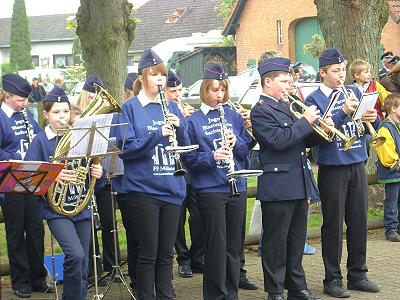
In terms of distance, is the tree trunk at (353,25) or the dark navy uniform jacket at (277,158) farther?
the tree trunk at (353,25)

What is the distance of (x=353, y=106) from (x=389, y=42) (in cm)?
2580

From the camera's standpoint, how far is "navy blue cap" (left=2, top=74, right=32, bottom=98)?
27.0 ft

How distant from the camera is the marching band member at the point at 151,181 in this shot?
22.6 feet

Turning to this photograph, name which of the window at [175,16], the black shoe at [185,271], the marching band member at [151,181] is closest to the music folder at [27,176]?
the marching band member at [151,181]

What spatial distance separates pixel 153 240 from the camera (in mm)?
6910

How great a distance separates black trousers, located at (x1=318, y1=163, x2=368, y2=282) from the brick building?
28.5 meters

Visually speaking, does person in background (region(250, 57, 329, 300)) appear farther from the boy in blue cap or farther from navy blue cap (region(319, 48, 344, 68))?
navy blue cap (region(319, 48, 344, 68))

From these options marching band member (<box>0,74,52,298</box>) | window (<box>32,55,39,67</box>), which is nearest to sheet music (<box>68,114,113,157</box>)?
marching band member (<box>0,74,52,298</box>)

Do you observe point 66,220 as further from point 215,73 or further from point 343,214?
point 343,214

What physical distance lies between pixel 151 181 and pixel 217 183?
2.25 ft

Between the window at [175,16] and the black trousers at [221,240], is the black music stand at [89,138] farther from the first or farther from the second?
the window at [175,16]

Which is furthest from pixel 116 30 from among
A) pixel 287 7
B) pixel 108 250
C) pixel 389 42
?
pixel 287 7

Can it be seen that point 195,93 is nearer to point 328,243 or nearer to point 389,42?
point 389,42

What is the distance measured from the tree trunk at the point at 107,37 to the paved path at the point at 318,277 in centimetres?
281
